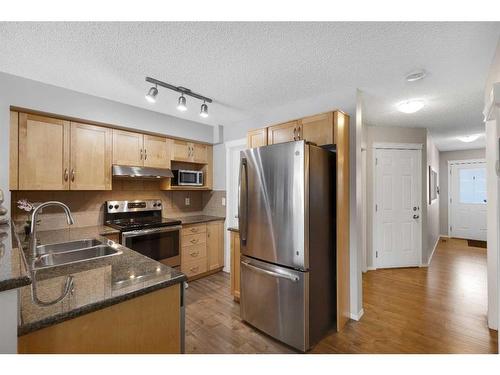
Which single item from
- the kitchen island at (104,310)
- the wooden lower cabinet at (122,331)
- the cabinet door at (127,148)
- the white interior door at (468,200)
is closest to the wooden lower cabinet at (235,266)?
the kitchen island at (104,310)

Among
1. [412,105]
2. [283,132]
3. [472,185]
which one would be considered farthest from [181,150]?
[472,185]

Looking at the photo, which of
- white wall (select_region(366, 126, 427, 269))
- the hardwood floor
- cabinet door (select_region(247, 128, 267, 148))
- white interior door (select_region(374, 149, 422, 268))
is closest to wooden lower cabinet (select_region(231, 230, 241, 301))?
the hardwood floor

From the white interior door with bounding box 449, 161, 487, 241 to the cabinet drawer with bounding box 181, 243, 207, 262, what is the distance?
658 centimetres

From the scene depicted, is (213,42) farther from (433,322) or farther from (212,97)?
(433,322)

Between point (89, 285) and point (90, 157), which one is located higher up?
point (90, 157)

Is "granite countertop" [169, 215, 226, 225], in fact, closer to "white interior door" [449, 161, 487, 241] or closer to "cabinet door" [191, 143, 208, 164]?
"cabinet door" [191, 143, 208, 164]

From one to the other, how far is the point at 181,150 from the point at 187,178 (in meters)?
0.44

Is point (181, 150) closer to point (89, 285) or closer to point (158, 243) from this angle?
point (158, 243)

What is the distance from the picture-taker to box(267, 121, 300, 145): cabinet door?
2.58 metres

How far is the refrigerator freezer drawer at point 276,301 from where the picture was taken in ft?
6.25

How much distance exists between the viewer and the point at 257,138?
2922 mm

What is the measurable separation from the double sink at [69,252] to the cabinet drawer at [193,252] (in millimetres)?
1343

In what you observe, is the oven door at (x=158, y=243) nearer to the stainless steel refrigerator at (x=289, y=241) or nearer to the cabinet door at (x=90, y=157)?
the cabinet door at (x=90, y=157)
